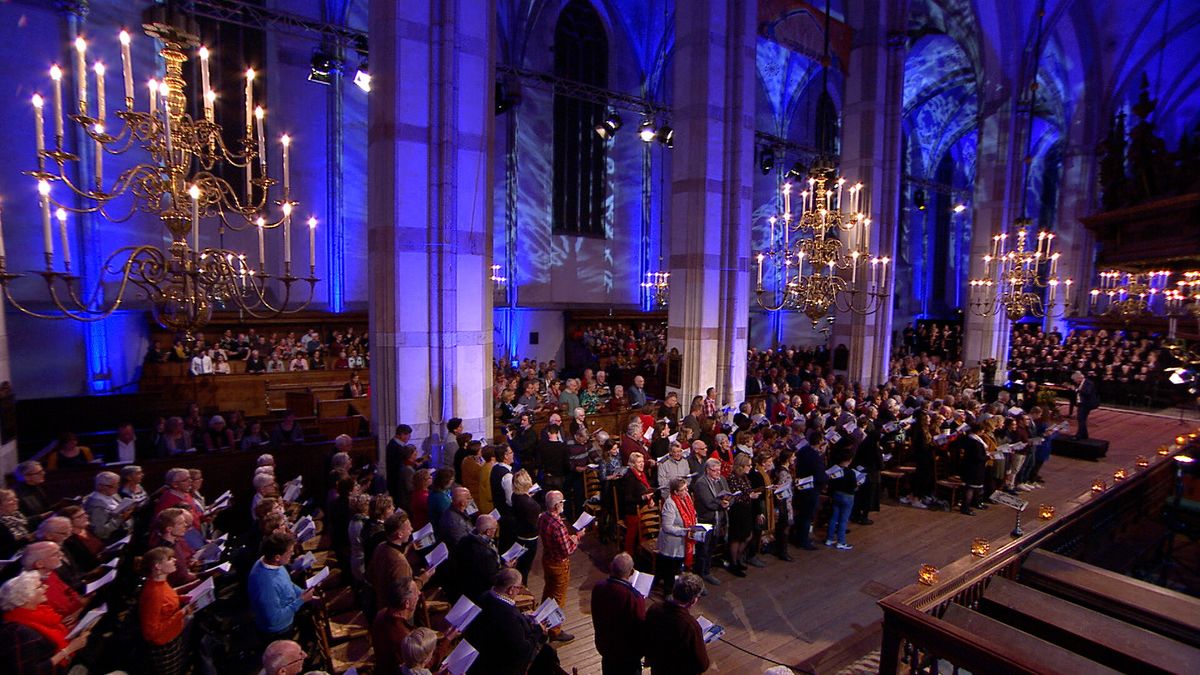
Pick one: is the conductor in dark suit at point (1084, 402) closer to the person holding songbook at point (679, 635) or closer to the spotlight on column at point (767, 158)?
the spotlight on column at point (767, 158)

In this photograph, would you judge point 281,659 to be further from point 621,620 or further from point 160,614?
point 621,620

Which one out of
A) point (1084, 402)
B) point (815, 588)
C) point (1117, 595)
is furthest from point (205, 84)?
point (1084, 402)

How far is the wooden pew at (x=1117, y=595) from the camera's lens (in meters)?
4.47

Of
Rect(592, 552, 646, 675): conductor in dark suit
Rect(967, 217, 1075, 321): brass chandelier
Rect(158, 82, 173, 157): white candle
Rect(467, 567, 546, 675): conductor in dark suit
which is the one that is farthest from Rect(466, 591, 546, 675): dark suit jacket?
Rect(967, 217, 1075, 321): brass chandelier

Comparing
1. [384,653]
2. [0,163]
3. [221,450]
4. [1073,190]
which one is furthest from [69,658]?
[1073,190]

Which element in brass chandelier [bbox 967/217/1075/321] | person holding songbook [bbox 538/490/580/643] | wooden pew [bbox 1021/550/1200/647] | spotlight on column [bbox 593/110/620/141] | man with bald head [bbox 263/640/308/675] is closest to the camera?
man with bald head [bbox 263/640/308/675]

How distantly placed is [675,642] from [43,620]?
3.84 m

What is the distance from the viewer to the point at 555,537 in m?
5.36

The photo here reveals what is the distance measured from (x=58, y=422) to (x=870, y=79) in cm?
1899

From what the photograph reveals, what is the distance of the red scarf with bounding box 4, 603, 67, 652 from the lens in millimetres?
3438

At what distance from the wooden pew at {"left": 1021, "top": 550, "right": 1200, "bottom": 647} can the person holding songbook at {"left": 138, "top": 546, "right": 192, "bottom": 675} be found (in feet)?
21.6

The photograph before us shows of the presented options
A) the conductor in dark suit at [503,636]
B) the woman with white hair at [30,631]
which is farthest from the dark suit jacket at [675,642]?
the woman with white hair at [30,631]

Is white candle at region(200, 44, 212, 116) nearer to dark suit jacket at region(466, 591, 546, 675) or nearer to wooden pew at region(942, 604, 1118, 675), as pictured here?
dark suit jacket at region(466, 591, 546, 675)

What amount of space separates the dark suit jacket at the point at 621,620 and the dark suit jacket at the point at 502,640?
21.7 inches
